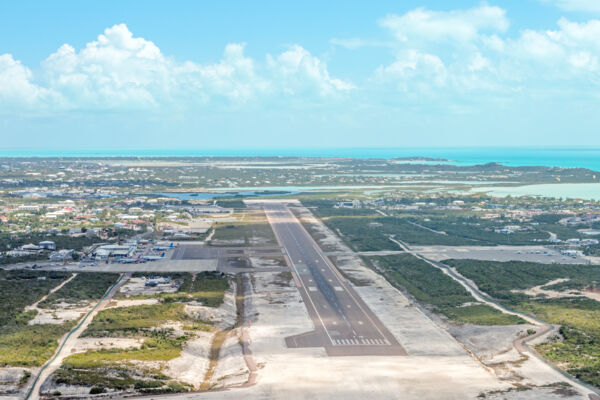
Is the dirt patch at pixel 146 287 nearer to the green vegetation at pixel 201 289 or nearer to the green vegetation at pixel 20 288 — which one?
the green vegetation at pixel 201 289

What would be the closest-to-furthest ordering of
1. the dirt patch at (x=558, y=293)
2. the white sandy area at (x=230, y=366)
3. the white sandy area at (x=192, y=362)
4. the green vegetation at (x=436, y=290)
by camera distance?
the white sandy area at (x=230, y=366), the white sandy area at (x=192, y=362), the green vegetation at (x=436, y=290), the dirt patch at (x=558, y=293)

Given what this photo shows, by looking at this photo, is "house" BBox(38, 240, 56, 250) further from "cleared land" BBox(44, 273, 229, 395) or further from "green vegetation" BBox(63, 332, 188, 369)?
"green vegetation" BBox(63, 332, 188, 369)

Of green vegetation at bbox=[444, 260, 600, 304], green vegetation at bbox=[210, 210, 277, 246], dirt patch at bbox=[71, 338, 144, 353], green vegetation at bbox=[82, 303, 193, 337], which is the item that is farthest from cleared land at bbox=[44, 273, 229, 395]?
green vegetation at bbox=[210, 210, 277, 246]

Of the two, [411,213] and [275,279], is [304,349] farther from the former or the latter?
[411,213]

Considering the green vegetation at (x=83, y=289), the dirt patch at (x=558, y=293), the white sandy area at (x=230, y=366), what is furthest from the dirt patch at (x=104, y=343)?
the dirt patch at (x=558, y=293)

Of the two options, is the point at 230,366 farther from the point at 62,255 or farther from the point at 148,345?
the point at 62,255

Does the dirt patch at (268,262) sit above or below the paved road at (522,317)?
below

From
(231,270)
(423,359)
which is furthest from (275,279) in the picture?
(423,359)
